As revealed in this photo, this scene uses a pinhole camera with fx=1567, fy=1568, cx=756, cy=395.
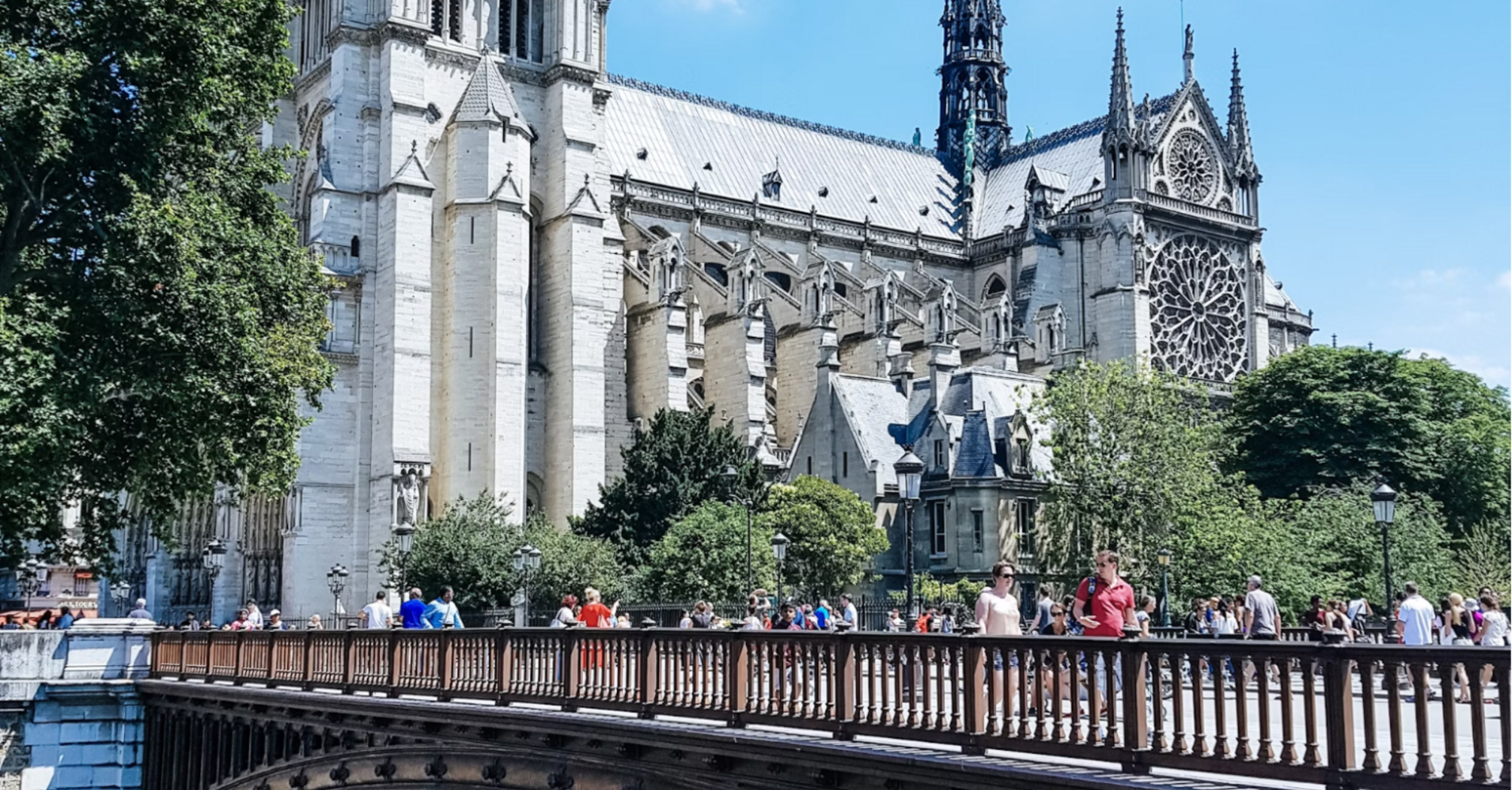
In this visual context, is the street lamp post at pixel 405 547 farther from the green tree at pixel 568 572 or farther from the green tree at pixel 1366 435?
the green tree at pixel 1366 435

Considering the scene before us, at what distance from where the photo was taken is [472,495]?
4744 cm

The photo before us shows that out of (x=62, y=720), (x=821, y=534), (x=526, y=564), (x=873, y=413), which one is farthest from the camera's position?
(x=873, y=413)

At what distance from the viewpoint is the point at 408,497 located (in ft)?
150

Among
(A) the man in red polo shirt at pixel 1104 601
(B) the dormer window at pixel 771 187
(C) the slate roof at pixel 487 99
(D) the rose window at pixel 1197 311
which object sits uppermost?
(B) the dormer window at pixel 771 187

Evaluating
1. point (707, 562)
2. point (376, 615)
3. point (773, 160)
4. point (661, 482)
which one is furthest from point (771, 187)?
point (376, 615)

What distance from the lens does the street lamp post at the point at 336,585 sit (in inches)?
1638

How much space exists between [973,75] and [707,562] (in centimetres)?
4936

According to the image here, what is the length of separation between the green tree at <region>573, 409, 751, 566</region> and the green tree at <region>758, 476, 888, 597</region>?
2.09 metres

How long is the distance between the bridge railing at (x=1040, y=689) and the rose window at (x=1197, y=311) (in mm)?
47843

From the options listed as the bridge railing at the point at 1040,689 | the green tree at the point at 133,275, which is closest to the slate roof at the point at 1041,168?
the green tree at the point at 133,275

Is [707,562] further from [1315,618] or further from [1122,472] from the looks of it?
[1315,618]

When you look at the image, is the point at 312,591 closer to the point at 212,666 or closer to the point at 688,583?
the point at 688,583

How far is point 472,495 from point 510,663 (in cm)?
3031

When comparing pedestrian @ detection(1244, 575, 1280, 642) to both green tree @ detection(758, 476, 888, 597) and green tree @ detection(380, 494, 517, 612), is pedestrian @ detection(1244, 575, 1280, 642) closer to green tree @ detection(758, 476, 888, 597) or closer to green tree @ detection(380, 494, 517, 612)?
green tree @ detection(758, 476, 888, 597)
